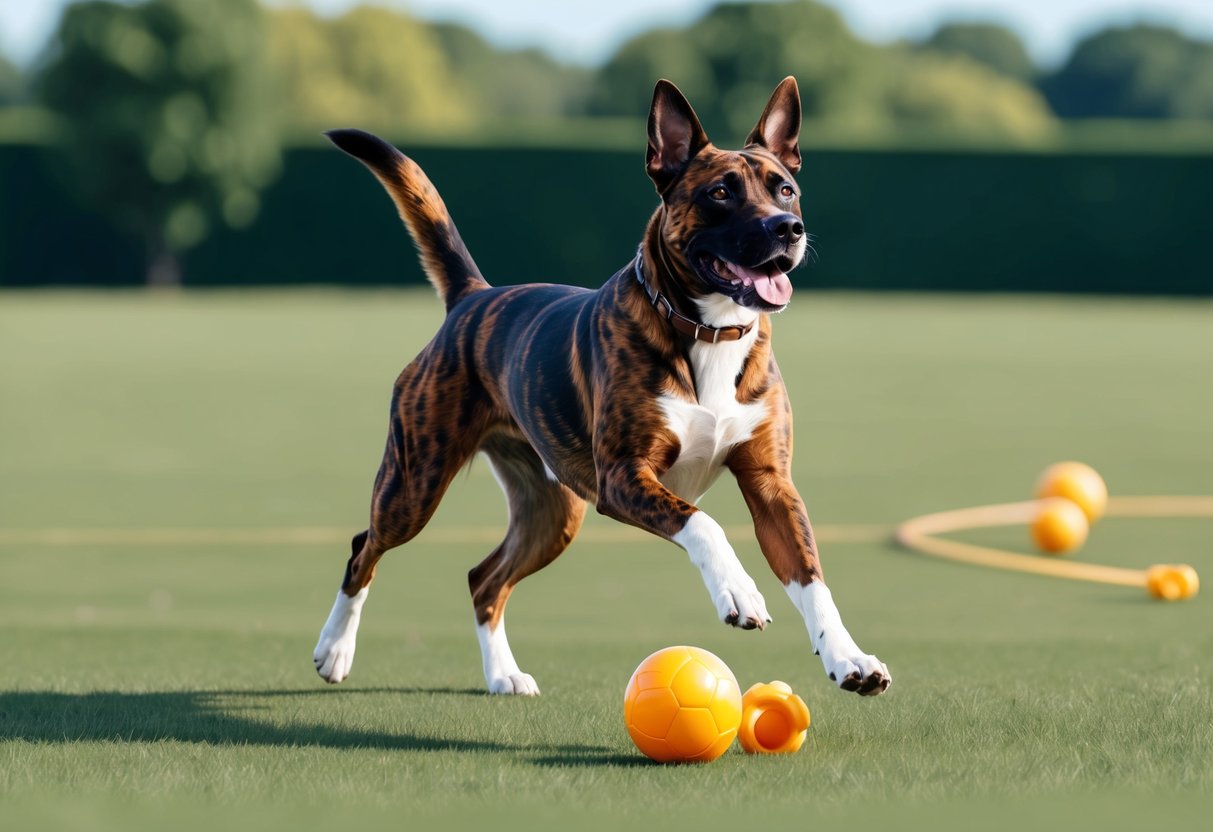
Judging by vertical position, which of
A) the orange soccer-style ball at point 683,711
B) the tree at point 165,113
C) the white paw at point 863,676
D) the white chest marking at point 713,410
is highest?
the white chest marking at point 713,410

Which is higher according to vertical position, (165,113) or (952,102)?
(952,102)

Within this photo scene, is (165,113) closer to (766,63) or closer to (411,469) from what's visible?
(766,63)

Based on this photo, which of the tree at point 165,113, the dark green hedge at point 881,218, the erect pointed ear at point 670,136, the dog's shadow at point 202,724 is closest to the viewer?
the dog's shadow at point 202,724

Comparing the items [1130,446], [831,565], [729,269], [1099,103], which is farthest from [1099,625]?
[1099,103]

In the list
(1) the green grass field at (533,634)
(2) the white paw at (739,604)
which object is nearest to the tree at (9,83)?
(1) the green grass field at (533,634)

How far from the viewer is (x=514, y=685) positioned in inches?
268

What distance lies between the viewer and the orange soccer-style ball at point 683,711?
5309 millimetres

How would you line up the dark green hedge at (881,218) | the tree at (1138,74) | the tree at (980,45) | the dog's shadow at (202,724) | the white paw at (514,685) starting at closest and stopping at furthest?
the dog's shadow at (202,724)
the white paw at (514,685)
the dark green hedge at (881,218)
the tree at (1138,74)
the tree at (980,45)

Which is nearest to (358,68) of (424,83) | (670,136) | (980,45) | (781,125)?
(424,83)

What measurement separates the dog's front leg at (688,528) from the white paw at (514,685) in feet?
3.52

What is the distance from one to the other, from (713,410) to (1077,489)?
19.7ft

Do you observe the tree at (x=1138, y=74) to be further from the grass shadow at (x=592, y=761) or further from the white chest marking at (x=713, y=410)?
the grass shadow at (x=592, y=761)

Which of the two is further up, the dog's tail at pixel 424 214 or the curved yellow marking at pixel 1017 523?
the dog's tail at pixel 424 214

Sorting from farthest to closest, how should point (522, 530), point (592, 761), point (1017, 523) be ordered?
point (1017, 523) → point (522, 530) → point (592, 761)
